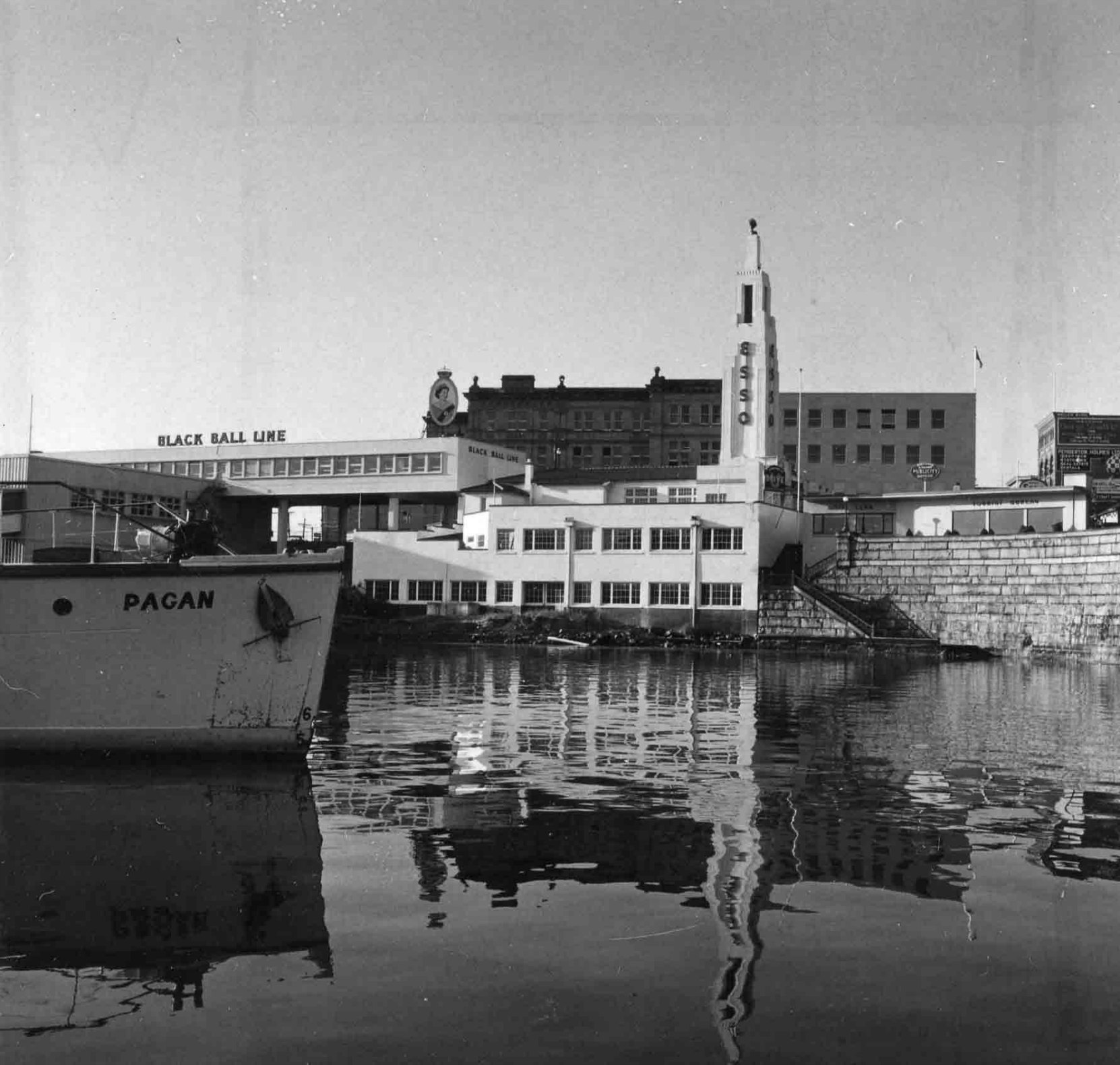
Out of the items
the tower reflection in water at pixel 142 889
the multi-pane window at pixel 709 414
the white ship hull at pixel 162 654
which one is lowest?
the tower reflection in water at pixel 142 889

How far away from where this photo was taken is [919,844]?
13.3 metres

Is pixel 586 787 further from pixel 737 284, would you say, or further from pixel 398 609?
pixel 737 284

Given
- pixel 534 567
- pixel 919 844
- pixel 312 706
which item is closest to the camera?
pixel 919 844

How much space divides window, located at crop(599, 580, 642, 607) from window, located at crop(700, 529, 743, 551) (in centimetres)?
473

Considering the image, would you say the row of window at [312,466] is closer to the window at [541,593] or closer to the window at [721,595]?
the window at [541,593]

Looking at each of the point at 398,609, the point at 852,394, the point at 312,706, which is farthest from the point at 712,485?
the point at 312,706

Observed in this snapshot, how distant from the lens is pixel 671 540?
7294 cm

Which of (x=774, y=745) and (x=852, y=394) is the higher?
(x=852, y=394)

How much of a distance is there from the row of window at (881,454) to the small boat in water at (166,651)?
3883 inches

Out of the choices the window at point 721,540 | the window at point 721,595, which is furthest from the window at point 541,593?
the window at point 721,540

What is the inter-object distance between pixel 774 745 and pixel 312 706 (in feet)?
28.5

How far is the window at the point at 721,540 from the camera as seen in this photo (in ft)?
234

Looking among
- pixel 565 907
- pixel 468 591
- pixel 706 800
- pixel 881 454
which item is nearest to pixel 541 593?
pixel 468 591

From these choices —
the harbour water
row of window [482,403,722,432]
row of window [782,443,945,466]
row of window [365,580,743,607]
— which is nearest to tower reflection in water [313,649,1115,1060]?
the harbour water
